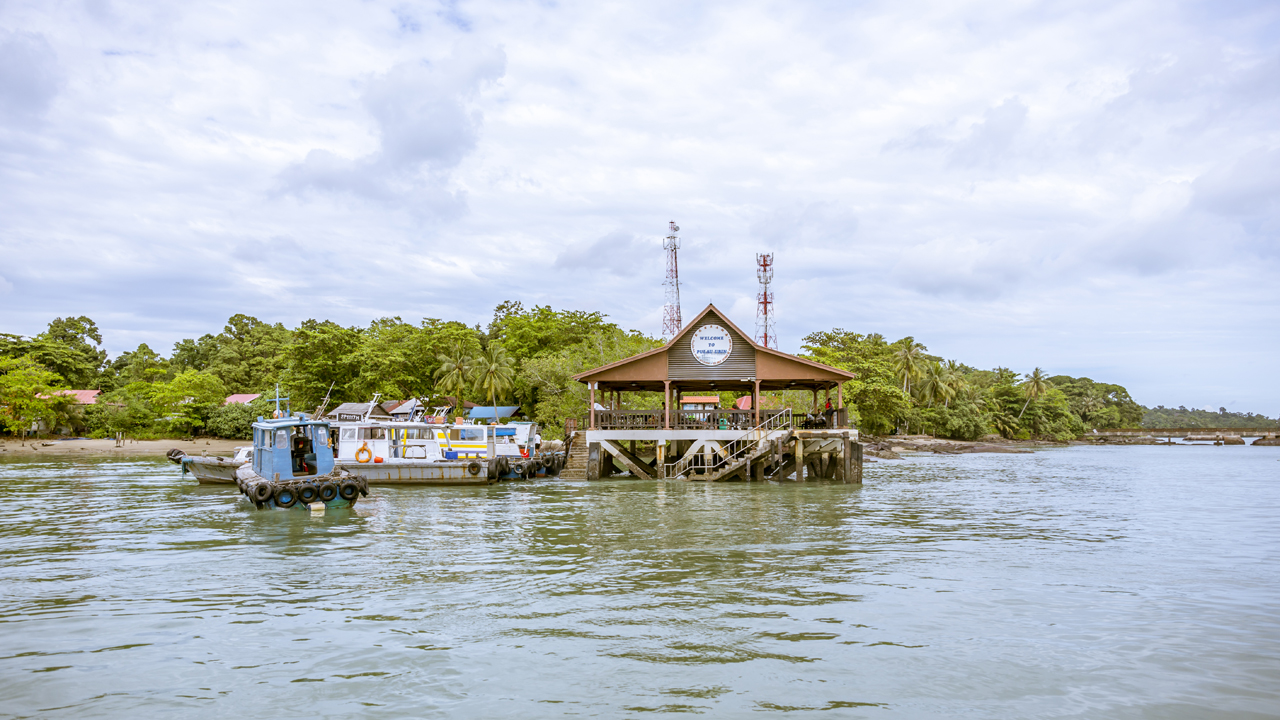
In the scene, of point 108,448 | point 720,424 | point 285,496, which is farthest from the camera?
point 108,448

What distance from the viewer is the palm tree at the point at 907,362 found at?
7788 cm

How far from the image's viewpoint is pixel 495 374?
208 ft

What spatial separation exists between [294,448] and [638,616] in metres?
17.1

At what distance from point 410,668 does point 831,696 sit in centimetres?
397

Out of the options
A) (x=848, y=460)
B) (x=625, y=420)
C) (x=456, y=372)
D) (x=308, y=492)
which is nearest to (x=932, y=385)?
(x=456, y=372)

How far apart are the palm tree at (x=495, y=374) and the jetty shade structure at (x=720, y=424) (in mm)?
31670

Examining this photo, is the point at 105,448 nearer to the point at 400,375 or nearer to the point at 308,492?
the point at 400,375

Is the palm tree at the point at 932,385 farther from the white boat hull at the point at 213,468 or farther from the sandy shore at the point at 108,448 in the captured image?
the white boat hull at the point at 213,468

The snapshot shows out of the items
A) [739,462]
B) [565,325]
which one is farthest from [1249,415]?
[739,462]

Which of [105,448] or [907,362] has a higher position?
[907,362]

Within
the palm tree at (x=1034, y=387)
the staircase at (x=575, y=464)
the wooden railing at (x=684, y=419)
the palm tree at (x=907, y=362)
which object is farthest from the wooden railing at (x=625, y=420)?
the palm tree at (x=1034, y=387)

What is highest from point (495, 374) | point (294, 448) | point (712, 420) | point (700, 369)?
point (495, 374)

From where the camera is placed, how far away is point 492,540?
15664mm

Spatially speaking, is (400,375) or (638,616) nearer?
(638,616)
